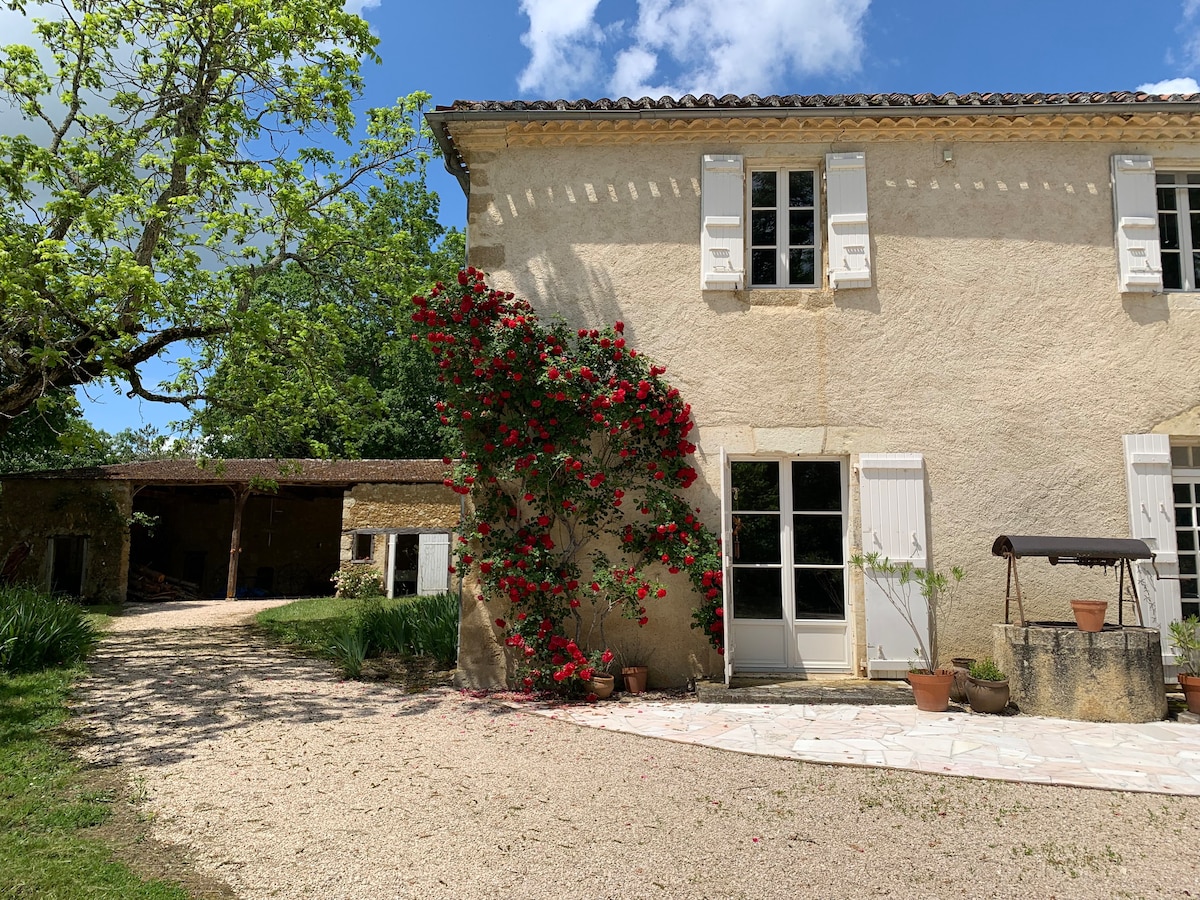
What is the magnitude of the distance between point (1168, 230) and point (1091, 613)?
3687mm

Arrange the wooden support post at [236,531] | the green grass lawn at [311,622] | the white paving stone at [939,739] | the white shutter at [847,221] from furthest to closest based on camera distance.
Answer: the wooden support post at [236,531] → the green grass lawn at [311,622] → the white shutter at [847,221] → the white paving stone at [939,739]

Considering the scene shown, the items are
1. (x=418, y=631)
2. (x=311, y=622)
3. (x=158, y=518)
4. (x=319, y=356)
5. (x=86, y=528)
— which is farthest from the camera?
(x=158, y=518)

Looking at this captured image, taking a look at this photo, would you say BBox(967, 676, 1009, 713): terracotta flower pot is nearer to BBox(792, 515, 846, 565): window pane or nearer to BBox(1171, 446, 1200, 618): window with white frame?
BBox(792, 515, 846, 565): window pane

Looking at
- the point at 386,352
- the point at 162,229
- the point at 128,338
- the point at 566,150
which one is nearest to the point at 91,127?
the point at 162,229

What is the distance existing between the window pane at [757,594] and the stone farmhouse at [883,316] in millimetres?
18

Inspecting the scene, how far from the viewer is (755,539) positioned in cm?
681

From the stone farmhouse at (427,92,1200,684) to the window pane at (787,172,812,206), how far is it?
0.06 meters

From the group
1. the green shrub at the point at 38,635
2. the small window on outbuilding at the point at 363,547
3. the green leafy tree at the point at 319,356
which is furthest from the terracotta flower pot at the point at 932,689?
the small window on outbuilding at the point at 363,547

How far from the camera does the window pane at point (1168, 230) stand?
698cm

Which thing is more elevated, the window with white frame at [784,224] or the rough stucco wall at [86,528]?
the window with white frame at [784,224]

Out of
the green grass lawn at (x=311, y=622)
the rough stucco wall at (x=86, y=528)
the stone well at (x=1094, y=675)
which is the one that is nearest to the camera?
the stone well at (x=1094, y=675)

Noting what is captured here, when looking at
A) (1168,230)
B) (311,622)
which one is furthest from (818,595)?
(311,622)

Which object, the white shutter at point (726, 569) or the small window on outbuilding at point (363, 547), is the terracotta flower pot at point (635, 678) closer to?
the white shutter at point (726, 569)

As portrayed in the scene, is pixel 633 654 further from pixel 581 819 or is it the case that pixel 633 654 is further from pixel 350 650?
pixel 581 819
